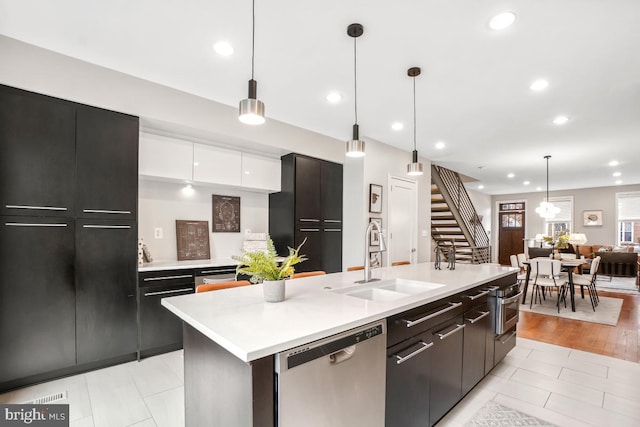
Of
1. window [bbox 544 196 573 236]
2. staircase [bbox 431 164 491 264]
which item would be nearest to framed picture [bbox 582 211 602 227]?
window [bbox 544 196 573 236]

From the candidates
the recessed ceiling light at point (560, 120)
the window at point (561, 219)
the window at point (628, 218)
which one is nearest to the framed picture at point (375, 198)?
the recessed ceiling light at point (560, 120)

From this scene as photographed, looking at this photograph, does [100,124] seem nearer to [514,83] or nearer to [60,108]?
[60,108]

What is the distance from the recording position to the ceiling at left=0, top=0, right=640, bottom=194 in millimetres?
2025

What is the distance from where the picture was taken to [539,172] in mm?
7359

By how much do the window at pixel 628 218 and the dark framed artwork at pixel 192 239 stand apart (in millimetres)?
12137

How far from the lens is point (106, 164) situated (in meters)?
2.80

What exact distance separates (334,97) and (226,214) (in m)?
2.13

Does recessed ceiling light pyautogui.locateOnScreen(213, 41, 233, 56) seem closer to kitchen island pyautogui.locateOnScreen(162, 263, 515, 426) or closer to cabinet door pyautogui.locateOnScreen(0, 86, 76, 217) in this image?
cabinet door pyautogui.locateOnScreen(0, 86, 76, 217)

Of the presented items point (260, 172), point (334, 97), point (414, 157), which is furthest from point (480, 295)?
point (260, 172)

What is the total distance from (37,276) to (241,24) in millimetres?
2582

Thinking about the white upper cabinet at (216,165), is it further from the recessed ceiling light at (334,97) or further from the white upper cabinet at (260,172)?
the recessed ceiling light at (334,97)

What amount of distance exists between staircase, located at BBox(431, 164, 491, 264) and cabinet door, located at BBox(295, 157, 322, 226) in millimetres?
3400

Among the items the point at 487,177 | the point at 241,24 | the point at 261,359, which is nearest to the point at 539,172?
the point at 487,177

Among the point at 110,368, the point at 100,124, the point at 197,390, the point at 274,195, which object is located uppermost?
the point at 100,124
